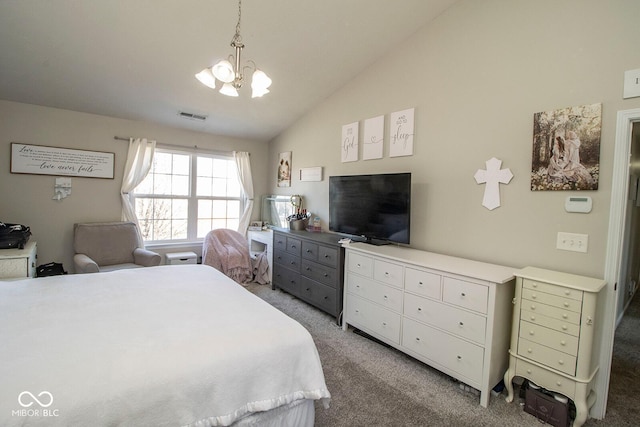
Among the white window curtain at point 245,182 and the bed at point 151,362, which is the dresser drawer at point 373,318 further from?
the white window curtain at point 245,182

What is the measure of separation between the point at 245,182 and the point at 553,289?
4.23 metres

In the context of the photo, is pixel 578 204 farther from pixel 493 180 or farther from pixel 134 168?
pixel 134 168

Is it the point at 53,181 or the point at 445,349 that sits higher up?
the point at 53,181

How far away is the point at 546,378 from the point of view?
1876 mm

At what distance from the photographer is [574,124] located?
1.99 m

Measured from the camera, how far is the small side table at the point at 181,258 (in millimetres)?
4234

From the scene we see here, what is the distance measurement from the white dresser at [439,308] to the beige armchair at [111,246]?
256 cm

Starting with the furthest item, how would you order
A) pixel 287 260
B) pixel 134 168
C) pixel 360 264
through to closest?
pixel 134 168 < pixel 287 260 < pixel 360 264

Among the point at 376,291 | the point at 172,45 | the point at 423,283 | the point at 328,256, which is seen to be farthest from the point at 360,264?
the point at 172,45

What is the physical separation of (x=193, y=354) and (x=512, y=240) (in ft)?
7.38

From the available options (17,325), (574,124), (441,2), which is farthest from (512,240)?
(17,325)

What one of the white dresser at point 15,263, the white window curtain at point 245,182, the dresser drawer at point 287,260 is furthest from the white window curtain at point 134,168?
the dresser drawer at point 287,260

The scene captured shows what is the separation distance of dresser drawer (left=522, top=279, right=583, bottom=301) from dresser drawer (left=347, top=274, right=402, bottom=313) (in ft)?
2.93

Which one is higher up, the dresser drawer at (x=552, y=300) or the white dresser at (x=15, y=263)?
the dresser drawer at (x=552, y=300)
